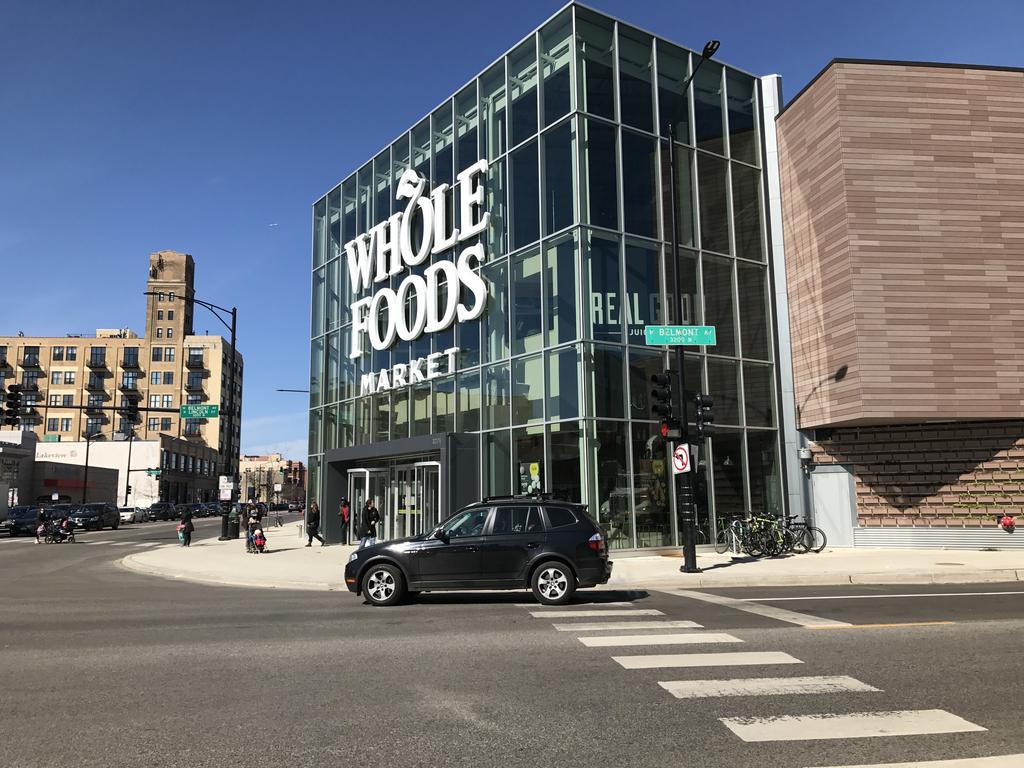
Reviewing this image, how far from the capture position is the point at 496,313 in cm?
2325

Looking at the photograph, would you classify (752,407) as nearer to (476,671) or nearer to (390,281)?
(390,281)

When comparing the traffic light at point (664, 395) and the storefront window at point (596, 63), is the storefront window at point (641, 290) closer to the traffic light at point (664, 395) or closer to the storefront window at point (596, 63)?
the storefront window at point (596, 63)

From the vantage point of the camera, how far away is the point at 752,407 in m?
23.4

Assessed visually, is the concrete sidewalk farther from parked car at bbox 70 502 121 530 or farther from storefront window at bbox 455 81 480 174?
parked car at bbox 70 502 121 530

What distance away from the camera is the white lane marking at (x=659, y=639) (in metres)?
8.67

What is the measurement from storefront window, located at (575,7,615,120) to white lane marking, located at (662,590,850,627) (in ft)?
46.1

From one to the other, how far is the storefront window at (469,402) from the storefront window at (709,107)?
10257mm

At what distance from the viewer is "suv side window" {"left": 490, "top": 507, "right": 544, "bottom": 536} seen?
1254 cm

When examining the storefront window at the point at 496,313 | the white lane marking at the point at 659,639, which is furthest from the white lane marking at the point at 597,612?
the storefront window at the point at 496,313

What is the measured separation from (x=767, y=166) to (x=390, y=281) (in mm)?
13850

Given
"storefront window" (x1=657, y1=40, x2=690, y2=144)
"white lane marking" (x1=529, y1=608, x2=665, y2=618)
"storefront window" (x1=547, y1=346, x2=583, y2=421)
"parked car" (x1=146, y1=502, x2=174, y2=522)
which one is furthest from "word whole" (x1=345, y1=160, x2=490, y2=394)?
"parked car" (x1=146, y1=502, x2=174, y2=522)

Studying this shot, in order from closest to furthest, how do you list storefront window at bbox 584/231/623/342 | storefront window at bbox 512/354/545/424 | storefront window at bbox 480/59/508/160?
1. storefront window at bbox 584/231/623/342
2. storefront window at bbox 512/354/545/424
3. storefront window at bbox 480/59/508/160

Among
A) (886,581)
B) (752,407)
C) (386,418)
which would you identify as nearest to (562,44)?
(752,407)

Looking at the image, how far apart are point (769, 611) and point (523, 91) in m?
17.6
